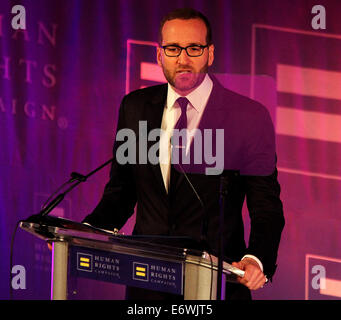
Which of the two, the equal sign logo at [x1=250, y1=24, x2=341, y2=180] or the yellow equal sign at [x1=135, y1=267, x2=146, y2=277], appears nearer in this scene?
the yellow equal sign at [x1=135, y1=267, x2=146, y2=277]

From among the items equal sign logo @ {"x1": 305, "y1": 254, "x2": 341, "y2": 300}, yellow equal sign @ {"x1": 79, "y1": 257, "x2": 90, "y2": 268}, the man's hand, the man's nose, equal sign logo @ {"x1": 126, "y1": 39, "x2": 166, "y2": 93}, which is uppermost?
equal sign logo @ {"x1": 126, "y1": 39, "x2": 166, "y2": 93}

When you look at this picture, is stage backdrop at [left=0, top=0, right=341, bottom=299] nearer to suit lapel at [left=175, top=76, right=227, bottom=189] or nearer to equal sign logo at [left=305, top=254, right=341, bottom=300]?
equal sign logo at [left=305, top=254, right=341, bottom=300]

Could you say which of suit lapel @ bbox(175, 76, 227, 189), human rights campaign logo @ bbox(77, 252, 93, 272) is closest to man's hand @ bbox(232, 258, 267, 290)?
human rights campaign logo @ bbox(77, 252, 93, 272)

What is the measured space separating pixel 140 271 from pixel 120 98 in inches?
102

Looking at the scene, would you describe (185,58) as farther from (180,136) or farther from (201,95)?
(180,136)

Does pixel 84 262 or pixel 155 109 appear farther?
pixel 155 109

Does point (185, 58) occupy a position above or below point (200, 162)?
above

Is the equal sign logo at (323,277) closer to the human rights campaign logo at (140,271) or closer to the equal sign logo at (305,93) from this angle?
the equal sign logo at (305,93)

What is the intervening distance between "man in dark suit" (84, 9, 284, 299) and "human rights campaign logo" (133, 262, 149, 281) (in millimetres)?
514

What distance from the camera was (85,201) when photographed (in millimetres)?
4734

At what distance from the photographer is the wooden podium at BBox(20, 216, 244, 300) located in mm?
2104

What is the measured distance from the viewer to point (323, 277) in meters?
4.38

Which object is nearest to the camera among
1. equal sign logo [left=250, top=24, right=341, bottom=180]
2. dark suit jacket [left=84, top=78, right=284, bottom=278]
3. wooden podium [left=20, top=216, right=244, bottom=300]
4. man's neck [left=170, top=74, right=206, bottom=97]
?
wooden podium [left=20, top=216, right=244, bottom=300]

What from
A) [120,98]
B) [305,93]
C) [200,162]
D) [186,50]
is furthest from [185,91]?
[120,98]
